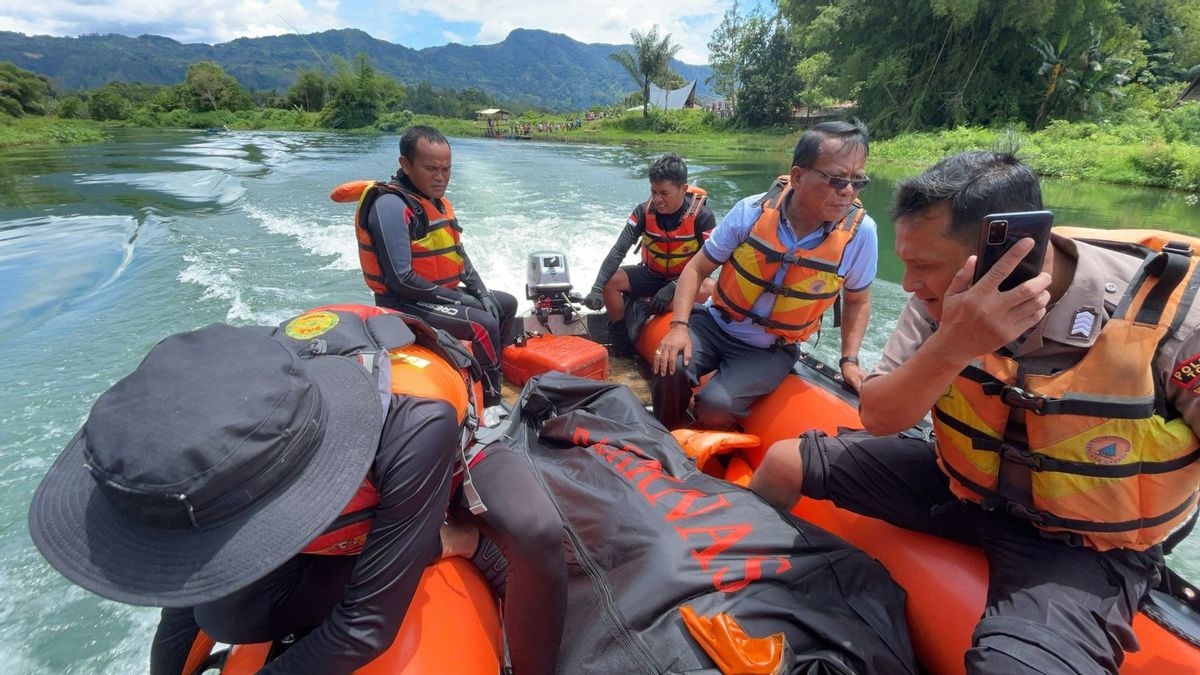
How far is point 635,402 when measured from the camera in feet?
6.64

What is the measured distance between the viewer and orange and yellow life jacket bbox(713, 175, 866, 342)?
7.59 feet

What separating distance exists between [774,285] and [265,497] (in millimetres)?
2035

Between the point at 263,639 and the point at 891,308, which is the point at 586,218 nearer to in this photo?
the point at 891,308

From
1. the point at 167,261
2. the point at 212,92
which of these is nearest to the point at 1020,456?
the point at 167,261

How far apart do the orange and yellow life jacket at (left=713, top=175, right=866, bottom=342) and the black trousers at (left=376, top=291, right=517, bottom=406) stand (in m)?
1.39

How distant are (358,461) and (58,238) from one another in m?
8.46

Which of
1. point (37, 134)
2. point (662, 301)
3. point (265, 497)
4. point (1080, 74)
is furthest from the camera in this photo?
point (37, 134)

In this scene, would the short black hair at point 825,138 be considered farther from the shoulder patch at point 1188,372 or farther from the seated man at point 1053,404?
the shoulder patch at point 1188,372

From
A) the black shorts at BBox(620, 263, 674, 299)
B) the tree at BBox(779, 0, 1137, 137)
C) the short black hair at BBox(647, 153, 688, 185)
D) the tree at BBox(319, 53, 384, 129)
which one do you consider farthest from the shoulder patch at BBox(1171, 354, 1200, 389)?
the tree at BBox(319, 53, 384, 129)

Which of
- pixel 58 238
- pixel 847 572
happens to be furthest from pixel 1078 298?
pixel 58 238

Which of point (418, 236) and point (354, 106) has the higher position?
point (354, 106)

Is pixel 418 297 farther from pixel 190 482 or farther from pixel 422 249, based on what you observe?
pixel 190 482

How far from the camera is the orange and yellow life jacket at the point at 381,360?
1.12 metres

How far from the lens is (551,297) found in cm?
364
